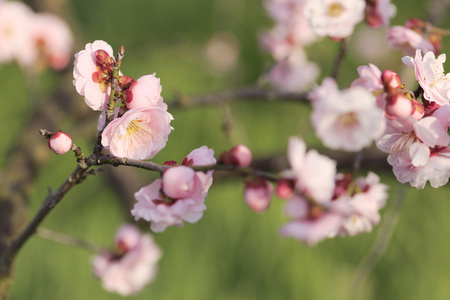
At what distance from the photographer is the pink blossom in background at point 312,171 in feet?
1.33

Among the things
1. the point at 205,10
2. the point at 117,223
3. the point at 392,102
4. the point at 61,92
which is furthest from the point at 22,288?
the point at 205,10

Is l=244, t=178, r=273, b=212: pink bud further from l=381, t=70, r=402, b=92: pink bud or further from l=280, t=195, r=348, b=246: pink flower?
l=381, t=70, r=402, b=92: pink bud

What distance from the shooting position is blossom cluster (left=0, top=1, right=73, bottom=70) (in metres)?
1.31

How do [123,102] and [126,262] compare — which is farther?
[126,262]

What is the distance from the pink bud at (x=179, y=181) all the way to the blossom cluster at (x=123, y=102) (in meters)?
0.06

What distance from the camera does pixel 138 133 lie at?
0.51 m

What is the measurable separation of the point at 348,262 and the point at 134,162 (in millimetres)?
1405

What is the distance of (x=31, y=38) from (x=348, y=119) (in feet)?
3.91

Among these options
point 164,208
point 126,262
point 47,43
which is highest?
point 164,208

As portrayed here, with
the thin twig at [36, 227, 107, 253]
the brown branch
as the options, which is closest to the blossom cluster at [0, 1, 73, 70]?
the brown branch

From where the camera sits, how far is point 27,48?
1343 millimetres

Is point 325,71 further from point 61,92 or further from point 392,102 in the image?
point 392,102

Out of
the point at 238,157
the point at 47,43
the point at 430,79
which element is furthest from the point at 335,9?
the point at 47,43

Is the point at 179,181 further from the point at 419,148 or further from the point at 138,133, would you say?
the point at 419,148
